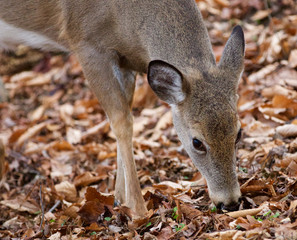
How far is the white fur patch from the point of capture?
19.0 feet

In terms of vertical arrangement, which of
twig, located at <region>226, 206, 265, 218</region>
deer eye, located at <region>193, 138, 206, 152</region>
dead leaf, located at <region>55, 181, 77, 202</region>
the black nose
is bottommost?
dead leaf, located at <region>55, 181, 77, 202</region>

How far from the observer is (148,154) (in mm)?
6430

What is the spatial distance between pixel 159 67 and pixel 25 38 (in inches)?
91.4

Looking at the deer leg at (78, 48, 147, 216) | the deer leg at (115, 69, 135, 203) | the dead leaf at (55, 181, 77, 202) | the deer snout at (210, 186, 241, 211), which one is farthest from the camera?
the dead leaf at (55, 181, 77, 202)

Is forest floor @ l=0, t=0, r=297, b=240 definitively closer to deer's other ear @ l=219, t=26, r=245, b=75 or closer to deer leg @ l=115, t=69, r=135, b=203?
deer leg @ l=115, t=69, r=135, b=203

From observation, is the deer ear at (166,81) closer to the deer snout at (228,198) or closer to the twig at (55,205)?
the deer snout at (228,198)

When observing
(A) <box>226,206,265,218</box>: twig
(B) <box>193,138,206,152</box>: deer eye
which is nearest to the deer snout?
(A) <box>226,206,265,218</box>: twig

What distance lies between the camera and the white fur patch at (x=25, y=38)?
5.79 meters

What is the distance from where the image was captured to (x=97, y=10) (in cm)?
510

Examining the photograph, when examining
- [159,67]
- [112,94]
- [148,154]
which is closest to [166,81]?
[159,67]

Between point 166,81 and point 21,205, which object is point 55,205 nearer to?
point 21,205

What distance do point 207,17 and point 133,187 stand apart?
17.9ft

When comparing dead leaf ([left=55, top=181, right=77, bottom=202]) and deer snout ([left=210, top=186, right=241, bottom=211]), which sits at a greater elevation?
deer snout ([left=210, top=186, right=241, bottom=211])

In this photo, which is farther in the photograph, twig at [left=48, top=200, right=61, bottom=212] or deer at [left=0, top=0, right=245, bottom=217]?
twig at [left=48, top=200, right=61, bottom=212]
